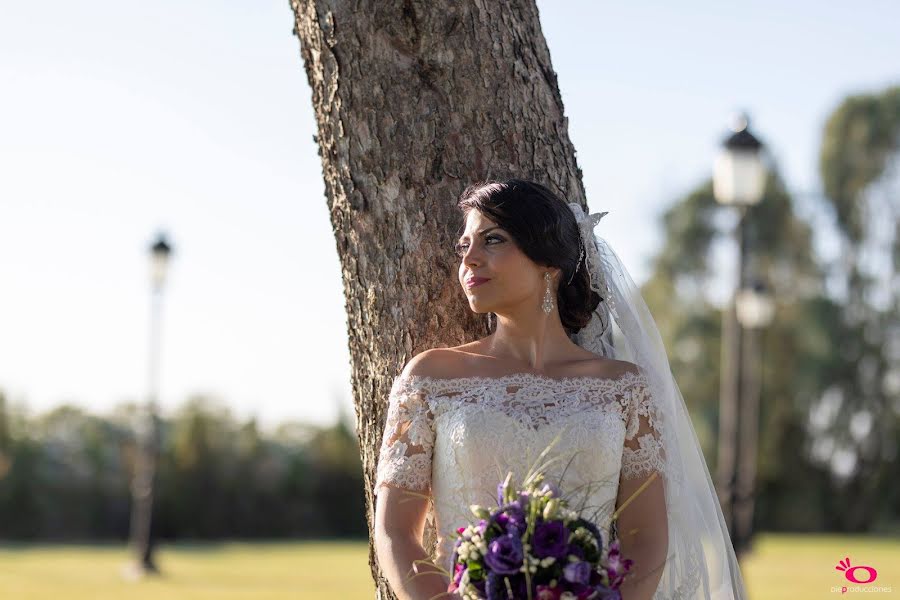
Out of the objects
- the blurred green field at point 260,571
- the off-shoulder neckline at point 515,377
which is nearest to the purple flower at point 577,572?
the off-shoulder neckline at point 515,377

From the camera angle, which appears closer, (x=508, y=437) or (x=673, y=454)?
(x=508, y=437)

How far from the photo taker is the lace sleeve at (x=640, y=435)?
3.77m

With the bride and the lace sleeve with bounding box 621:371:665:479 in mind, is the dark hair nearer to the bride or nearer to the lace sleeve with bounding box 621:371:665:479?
the bride

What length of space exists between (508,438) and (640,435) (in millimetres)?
447

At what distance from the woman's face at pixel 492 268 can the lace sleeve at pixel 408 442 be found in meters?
0.34

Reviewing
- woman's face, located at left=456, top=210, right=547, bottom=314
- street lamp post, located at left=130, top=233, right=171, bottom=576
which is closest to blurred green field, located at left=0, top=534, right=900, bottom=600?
street lamp post, located at left=130, top=233, right=171, bottom=576

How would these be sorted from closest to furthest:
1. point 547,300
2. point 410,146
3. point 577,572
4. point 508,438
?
point 577,572
point 508,438
point 547,300
point 410,146

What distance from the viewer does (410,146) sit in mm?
4164

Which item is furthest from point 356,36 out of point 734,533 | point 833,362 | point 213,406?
point 833,362

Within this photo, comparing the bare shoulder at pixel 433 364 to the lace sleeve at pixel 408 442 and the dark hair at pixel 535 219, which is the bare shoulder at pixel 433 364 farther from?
the dark hair at pixel 535 219

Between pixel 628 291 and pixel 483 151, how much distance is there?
27.8 inches

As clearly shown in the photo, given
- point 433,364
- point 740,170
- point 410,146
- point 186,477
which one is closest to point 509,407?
point 433,364

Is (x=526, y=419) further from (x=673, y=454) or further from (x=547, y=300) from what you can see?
(x=673, y=454)

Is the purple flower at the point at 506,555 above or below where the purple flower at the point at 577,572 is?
above
